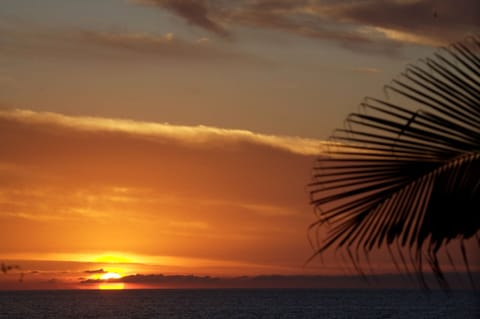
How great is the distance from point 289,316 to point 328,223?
317 feet

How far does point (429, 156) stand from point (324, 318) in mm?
91925

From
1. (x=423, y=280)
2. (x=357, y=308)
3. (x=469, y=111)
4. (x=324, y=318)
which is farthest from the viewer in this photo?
(x=357, y=308)

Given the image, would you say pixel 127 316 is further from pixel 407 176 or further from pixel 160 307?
pixel 407 176

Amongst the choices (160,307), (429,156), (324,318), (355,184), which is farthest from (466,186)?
(160,307)

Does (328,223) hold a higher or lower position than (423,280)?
higher

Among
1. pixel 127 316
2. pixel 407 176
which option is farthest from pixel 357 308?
pixel 407 176

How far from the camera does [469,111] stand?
3998 millimetres

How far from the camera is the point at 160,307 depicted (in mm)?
116438

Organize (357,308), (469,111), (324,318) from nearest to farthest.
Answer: (469,111), (324,318), (357,308)

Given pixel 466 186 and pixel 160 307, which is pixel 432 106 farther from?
pixel 160 307

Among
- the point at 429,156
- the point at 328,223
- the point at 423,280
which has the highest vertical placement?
the point at 429,156

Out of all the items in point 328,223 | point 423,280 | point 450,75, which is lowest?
point 423,280

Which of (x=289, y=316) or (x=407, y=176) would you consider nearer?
(x=407, y=176)

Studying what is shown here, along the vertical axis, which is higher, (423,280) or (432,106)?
(432,106)
